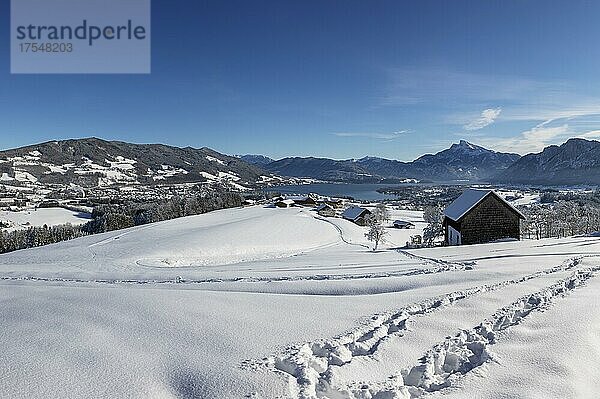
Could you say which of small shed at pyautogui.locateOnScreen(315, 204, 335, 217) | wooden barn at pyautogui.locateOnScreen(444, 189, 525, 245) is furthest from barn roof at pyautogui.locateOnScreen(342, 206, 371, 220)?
wooden barn at pyautogui.locateOnScreen(444, 189, 525, 245)

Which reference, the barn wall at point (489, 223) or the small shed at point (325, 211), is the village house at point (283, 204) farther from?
the barn wall at point (489, 223)

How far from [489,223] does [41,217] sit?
107 m

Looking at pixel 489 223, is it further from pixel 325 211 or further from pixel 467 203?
pixel 325 211

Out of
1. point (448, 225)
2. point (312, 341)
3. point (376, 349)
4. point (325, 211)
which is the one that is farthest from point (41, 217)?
point (376, 349)

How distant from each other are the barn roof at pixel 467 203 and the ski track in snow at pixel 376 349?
76.3ft

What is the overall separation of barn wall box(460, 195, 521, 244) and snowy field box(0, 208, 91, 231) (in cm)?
9069

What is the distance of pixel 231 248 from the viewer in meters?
38.3

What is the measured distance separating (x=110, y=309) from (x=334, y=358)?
4408 millimetres

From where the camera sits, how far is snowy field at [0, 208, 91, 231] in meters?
89.1

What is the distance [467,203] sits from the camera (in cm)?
3081

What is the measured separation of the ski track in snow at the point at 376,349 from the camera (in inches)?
187

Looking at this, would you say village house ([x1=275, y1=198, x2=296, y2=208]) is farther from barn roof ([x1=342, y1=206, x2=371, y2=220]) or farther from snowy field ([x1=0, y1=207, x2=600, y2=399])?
snowy field ([x1=0, y1=207, x2=600, y2=399])

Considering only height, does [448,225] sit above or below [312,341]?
below

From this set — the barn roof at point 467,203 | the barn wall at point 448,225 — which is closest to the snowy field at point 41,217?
the barn wall at point 448,225
